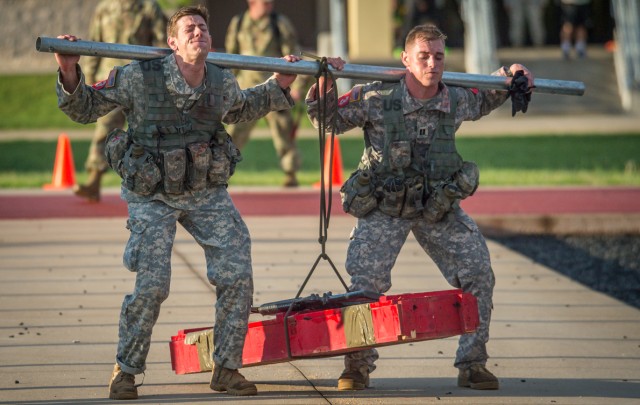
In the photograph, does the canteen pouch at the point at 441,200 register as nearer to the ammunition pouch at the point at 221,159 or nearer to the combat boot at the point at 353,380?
the combat boot at the point at 353,380

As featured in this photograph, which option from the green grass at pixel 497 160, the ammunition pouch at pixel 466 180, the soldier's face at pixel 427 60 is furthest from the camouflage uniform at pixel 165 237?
the green grass at pixel 497 160

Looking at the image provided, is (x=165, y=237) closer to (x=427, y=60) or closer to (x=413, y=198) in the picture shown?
(x=413, y=198)

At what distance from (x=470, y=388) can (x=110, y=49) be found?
2.34m

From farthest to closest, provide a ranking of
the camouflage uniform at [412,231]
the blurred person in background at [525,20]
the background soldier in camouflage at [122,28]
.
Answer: the blurred person in background at [525,20] → the background soldier in camouflage at [122,28] → the camouflage uniform at [412,231]

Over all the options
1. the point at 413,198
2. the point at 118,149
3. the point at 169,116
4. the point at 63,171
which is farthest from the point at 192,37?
the point at 63,171

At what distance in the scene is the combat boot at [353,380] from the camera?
20.4 feet

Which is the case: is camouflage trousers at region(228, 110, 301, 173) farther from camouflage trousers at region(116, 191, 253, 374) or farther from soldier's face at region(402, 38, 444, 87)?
camouflage trousers at region(116, 191, 253, 374)

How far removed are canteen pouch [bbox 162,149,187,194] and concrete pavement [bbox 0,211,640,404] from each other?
977 millimetres

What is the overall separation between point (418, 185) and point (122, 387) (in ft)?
5.49

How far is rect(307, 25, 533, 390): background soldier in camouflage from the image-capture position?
627cm

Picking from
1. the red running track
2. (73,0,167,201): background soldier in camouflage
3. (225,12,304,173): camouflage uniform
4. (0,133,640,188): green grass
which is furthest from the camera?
(0,133,640,188): green grass

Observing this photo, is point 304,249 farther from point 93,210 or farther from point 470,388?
point 470,388

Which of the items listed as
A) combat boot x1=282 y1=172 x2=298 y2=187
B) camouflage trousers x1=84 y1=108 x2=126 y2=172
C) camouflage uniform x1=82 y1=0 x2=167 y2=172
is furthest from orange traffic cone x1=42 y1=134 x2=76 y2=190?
combat boot x1=282 y1=172 x2=298 y2=187

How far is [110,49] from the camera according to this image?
6.12 metres
